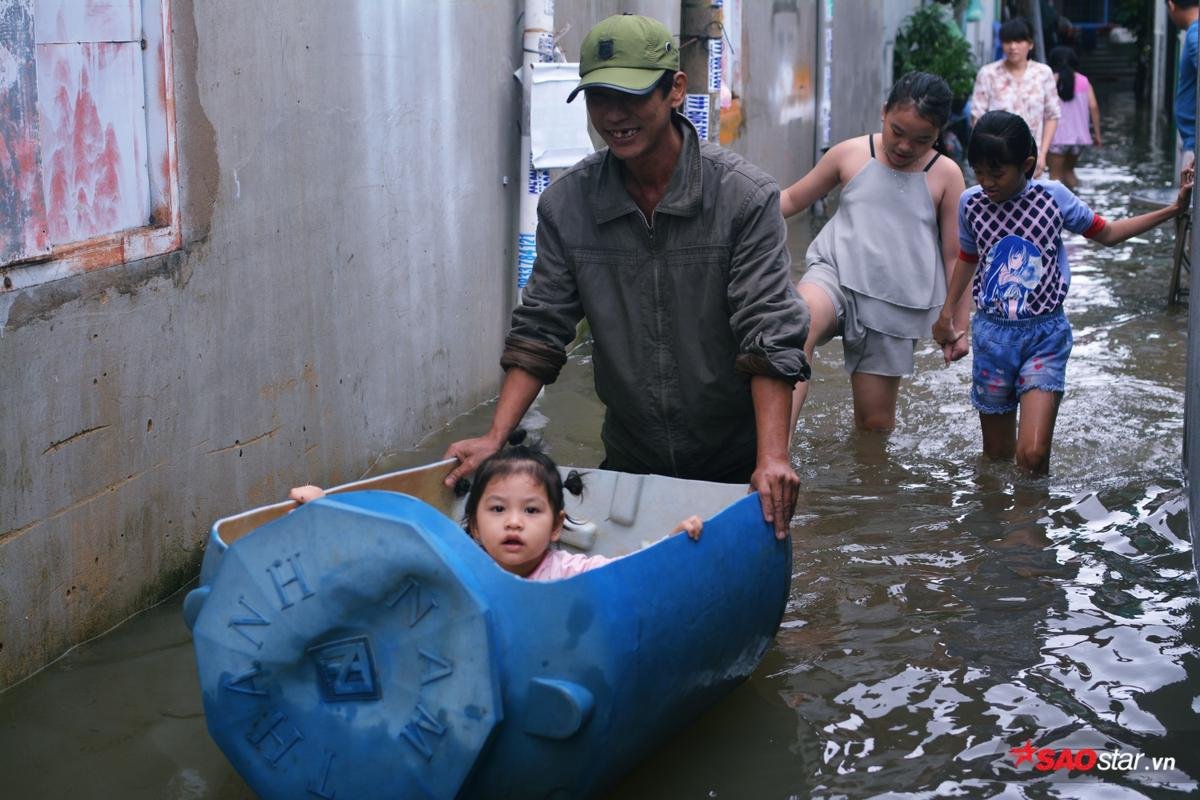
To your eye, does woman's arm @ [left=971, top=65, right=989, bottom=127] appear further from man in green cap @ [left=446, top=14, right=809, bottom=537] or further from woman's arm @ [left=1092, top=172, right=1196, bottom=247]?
man in green cap @ [left=446, top=14, right=809, bottom=537]

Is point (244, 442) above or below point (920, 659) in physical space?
above

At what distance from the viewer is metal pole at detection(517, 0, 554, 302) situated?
7242 millimetres

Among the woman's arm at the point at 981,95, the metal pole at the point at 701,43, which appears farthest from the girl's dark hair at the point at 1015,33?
the metal pole at the point at 701,43

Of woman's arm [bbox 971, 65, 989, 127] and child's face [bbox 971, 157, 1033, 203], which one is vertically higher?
woman's arm [bbox 971, 65, 989, 127]

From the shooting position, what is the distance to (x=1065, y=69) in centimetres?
1405

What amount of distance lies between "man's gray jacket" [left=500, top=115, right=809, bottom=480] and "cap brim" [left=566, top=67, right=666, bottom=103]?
27cm

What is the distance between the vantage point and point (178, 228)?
451 centimetres

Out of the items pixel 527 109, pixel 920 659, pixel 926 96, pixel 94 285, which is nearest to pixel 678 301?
pixel 920 659

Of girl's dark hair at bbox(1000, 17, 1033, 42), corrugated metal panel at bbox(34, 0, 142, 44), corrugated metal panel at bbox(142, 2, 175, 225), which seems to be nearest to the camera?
corrugated metal panel at bbox(34, 0, 142, 44)

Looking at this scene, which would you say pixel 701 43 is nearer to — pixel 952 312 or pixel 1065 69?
pixel 1065 69

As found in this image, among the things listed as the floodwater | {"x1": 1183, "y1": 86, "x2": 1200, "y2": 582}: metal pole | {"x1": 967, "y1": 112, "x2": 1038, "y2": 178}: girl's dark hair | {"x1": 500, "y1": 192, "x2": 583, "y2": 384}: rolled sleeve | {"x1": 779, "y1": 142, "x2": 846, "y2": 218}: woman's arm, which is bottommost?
the floodwater

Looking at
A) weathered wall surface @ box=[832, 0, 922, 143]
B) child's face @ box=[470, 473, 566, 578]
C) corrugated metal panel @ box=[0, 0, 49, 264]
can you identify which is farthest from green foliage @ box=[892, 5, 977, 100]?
child's face @ box=[470, 473, 566, 578]

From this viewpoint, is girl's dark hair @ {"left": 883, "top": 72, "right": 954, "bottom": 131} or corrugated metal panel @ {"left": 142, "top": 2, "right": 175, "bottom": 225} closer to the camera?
corrugated metal panel @ {"left": 142, "top": 2, "right": 175, "bottom": 225}

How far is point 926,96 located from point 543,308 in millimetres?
2309
